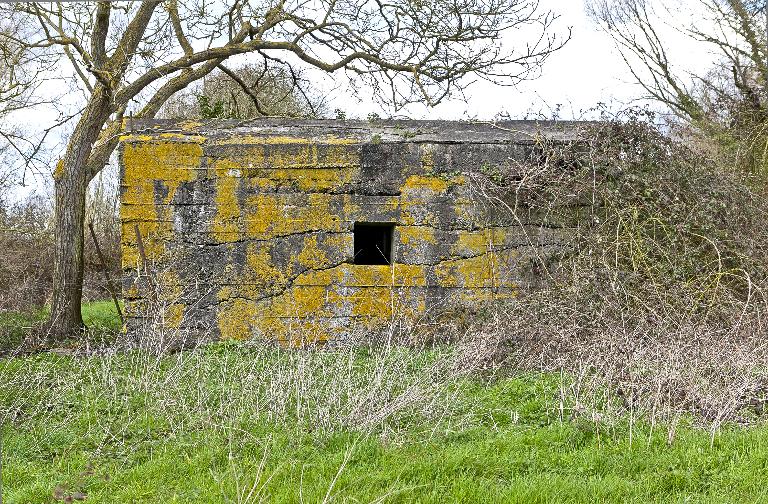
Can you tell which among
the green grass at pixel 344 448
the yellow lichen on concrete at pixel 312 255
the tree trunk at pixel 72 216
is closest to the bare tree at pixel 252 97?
the tree trunk at pixel 72 216

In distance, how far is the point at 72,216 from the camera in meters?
9.16

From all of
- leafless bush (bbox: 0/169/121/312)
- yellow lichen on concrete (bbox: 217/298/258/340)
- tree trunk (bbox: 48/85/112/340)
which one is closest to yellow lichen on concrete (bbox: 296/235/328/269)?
yellow lichen on concrete (bbox: 217/298/258/340)

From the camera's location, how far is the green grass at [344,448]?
134 inches

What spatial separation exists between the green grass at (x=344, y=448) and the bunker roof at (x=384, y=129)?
297cm

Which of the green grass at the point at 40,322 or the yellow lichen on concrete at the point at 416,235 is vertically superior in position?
the yellow lichen on concrete at the point at 416,235

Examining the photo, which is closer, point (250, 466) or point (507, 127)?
point (250, 466)

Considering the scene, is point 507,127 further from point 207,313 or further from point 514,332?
point 207,313

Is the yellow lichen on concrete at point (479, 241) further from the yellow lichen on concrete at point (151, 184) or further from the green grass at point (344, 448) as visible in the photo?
the yellow lichen on concrete at point (151, 184)

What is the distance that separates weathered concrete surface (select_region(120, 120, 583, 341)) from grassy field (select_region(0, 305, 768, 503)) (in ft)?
6.19

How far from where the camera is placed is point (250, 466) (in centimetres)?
372

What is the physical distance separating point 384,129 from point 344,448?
448cm

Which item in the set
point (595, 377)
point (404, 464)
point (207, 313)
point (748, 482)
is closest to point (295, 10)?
point (207, 313)

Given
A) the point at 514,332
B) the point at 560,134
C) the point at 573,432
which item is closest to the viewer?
the point at 573,432

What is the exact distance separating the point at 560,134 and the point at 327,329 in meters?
3.35
